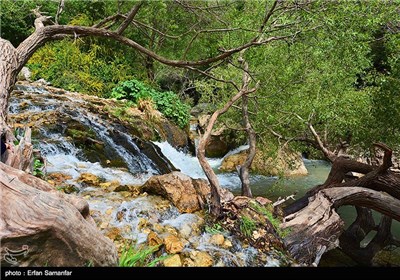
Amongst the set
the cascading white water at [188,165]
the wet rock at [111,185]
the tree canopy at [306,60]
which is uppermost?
the tree canopy at [306,60]

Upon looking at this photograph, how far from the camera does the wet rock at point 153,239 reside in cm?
376

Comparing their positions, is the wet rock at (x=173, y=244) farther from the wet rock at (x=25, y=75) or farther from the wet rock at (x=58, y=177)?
the wet rock at (x=25, y=75)

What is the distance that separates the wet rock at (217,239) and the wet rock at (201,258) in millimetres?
296

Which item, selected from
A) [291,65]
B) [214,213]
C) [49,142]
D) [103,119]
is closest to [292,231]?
[214,213]

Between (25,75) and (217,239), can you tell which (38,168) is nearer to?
(217,239)

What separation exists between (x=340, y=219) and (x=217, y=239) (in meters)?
2.37

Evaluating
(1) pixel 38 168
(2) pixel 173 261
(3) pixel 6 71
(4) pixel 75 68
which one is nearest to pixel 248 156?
(2) pixel 173 261

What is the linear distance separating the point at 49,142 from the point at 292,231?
5.02 meters

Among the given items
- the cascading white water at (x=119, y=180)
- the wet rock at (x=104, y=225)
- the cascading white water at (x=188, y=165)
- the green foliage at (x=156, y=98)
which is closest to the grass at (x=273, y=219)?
the cascading white water at (x=119, y=180)

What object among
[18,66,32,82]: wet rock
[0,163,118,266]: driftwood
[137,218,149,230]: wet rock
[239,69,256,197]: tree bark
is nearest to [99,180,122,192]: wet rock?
[137,218,149,230]: wet rock

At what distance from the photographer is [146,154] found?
7.70m

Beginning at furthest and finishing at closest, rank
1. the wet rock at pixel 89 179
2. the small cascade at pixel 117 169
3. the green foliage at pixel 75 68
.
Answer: the green foliage at pixel 75 68 → the wet rock at pixel 89 179 → the small cascade at pixel 117 169

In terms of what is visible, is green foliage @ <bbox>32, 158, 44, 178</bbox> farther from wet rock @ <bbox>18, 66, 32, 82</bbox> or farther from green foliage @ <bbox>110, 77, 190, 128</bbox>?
wet rock @ <bbox>18, 66, 32, 82</bbox>
